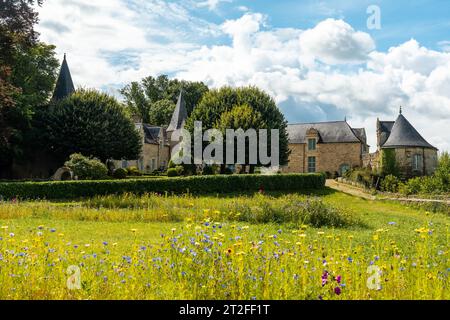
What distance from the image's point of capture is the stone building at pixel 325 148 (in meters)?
49.1

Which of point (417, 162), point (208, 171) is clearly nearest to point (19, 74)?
point (208, 171)

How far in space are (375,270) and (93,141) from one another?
3548 centimetres

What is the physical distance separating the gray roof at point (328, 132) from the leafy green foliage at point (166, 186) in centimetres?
1616

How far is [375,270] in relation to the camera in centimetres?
546

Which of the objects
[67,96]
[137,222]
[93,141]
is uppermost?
[67,96]

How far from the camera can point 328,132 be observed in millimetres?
50969

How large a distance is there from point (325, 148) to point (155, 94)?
1283 inches

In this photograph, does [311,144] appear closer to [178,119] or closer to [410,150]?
[410,150]

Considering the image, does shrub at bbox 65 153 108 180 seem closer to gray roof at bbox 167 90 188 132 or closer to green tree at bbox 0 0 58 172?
green tree at bbox 0 0 58 172

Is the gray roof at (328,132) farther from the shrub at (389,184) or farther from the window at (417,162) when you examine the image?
the shrub at (389,184)

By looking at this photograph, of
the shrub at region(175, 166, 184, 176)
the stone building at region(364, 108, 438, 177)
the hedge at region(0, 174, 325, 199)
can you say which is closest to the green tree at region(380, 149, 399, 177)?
the stone building at region(364, 108, 438, 177)

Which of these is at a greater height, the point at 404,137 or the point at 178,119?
the point at 178,119

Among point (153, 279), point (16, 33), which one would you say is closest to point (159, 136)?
point (16, 33)
